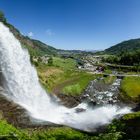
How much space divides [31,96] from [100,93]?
21.1m

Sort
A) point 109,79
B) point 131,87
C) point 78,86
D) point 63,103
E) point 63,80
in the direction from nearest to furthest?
point 63,103
point 78,86
point 131,87
point 63,80
point 109,79

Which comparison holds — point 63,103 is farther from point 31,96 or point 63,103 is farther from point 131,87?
point 131,87

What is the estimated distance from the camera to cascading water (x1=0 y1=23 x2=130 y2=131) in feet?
169

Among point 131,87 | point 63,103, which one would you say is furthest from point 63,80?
point 63,103

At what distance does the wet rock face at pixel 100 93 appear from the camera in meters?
67.6

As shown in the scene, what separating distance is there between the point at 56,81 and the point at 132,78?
→ 25283mm

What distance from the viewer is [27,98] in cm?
5853

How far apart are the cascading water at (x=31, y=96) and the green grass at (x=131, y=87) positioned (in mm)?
7775

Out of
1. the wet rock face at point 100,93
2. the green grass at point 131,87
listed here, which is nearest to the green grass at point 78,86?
the wet rock face at point 100,93

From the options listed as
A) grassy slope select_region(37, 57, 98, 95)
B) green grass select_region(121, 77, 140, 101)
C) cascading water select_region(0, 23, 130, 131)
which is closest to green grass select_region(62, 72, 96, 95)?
grassy slope select_region(37, 57, 98, 95)

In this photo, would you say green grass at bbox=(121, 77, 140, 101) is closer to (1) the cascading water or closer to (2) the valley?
(2) the valley

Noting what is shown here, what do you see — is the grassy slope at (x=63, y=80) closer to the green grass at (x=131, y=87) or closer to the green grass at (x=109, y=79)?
the green grass at (x=109, y=79)

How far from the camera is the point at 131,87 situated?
7725cm

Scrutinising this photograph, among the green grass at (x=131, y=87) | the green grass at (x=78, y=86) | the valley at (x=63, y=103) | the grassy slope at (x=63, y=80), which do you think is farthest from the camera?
the grassy slope at (x=63, y=80)
